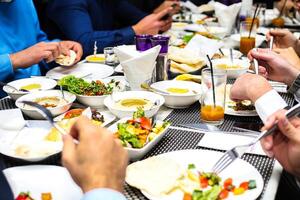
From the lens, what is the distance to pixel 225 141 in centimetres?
121

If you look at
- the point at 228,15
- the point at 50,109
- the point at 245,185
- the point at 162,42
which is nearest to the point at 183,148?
the point at 245,185

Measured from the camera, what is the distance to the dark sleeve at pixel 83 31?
102 inches

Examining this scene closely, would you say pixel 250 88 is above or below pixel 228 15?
above

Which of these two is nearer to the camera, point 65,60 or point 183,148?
point 183,148

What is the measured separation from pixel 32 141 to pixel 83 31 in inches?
60.3

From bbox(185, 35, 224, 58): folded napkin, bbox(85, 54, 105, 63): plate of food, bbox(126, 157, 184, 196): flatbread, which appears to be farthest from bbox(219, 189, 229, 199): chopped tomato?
bbox(85, 54, 105, 63): plate of food

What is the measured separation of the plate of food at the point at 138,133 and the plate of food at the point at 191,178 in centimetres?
5

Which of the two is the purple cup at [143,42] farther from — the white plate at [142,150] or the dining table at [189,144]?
the white plate at [142,150]

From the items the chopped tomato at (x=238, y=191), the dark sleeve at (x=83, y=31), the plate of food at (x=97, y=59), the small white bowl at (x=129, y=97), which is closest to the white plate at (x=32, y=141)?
the small white bowl at (x=129, y=97)

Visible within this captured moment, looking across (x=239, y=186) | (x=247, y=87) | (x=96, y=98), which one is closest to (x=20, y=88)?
(x=96, y=98)

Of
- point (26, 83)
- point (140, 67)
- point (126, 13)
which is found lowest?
point (126, 13)

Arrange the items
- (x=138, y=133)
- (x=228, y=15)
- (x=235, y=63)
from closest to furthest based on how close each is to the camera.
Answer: (x=138, y=133) → (x=235, y=63) → (x=228, y=15)

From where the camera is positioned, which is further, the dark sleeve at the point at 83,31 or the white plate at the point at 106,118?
the dark sleeve at the point at 83,31

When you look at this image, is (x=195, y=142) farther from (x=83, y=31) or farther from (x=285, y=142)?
(x=83, y=31)
